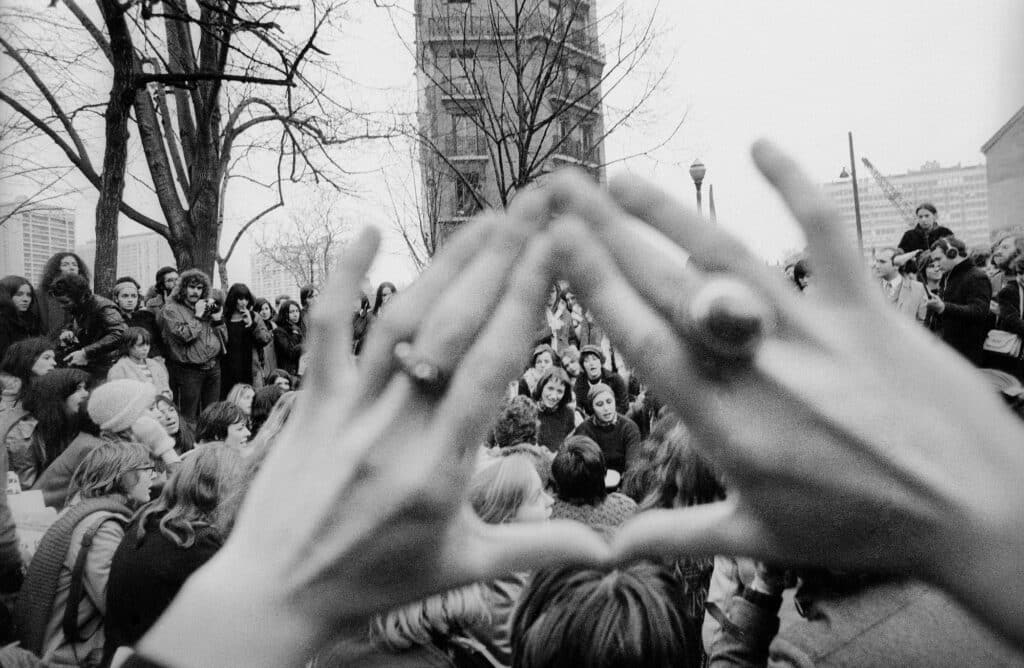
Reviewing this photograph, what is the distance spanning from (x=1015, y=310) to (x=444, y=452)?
6790 mm

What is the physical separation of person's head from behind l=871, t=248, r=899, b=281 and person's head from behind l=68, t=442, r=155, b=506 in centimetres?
645

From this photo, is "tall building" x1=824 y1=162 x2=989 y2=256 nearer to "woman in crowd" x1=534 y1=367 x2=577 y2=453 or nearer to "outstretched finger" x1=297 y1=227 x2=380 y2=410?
"outstretched finger" x1=297 y1=227 x2=380 y2=410

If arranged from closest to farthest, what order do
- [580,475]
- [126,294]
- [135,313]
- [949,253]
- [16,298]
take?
1. [580,475]
2. [16,298]
3. [949,253]
4. [135,313]
5. [126,294]

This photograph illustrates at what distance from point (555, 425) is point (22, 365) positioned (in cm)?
382

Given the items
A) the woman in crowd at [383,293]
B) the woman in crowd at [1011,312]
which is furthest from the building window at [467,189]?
the woman in crowd at [1011,312]

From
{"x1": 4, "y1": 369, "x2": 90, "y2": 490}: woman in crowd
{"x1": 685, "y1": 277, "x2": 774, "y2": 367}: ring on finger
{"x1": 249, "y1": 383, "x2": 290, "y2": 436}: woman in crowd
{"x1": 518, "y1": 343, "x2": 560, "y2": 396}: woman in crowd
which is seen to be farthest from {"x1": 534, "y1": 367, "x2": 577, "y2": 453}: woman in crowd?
{"x1": 685, "y1": 277, "x2": 774, "y2": 367}: ring on finger

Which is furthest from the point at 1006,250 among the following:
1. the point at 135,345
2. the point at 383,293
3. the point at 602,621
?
the point at 135,345

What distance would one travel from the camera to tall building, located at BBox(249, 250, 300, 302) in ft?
128

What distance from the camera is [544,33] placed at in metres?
9.71

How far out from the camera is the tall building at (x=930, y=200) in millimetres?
8492

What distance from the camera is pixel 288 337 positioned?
8.50 meters

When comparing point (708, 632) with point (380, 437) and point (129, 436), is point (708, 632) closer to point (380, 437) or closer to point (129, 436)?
point (380, 437)

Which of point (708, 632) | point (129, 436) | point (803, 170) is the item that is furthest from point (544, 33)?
point (803, 170)

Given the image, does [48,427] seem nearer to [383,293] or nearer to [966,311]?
[383,293]
